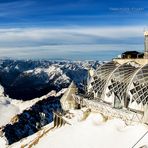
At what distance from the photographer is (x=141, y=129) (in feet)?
293

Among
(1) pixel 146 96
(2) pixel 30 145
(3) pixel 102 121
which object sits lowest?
(2) pixel 30 145

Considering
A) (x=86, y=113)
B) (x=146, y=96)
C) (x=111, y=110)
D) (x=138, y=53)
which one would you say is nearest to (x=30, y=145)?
(x=86, y=113)

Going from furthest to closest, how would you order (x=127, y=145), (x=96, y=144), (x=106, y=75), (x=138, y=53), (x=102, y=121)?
(x=138, y=53), (x=106, y=75), (x=102, y=121), (x=96, y=144), (x=127, y=145)

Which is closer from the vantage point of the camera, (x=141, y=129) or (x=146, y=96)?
(x=141, y=129)

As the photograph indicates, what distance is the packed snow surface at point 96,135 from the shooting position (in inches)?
3470

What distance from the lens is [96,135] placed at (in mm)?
96875

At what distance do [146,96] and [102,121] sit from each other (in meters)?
13.0

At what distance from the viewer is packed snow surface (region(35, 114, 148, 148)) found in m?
88.2

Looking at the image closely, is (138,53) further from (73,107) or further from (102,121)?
(102,121)

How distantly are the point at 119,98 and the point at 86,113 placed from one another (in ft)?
35.1

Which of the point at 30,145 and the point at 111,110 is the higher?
the point at 111,110

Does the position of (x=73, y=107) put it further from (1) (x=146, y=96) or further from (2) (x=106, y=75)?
(1) (x=146, y=96)

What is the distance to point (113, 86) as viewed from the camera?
375 ft

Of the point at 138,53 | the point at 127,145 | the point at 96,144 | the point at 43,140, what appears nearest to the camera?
the point at 127,145
